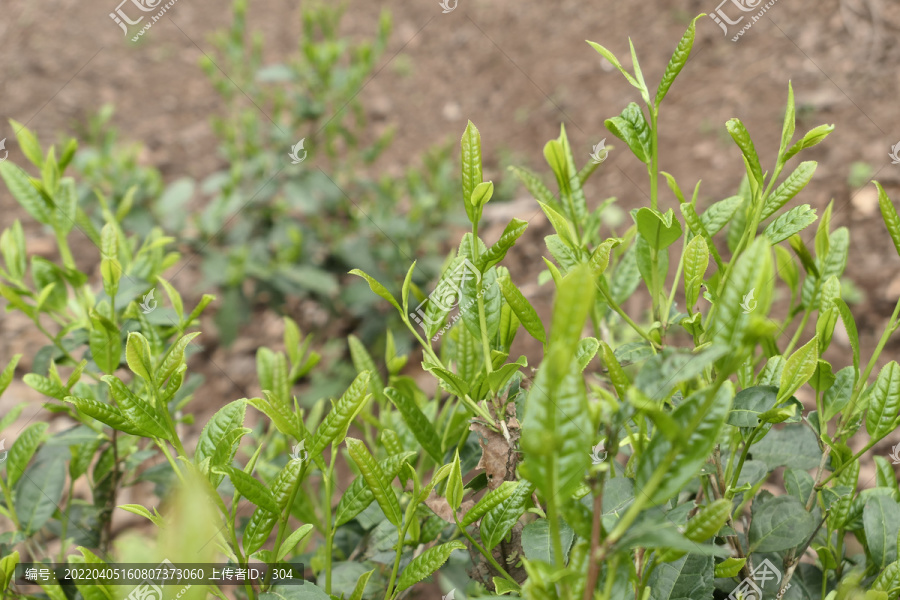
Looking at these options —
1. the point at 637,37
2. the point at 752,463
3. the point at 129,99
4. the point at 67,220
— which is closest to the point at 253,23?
the point at 129,99

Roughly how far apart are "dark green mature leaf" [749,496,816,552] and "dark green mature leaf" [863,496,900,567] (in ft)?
0.21

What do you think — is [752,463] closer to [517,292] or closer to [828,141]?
[517,292]

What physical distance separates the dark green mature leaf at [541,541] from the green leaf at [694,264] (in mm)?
312

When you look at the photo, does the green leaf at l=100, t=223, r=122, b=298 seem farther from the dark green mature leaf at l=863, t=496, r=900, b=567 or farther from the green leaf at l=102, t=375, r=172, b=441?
the dark green mature leaf at l=863, t=496, r=900, b=567

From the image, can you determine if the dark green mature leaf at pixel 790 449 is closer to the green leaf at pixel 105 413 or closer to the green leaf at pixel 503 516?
the green leaf at pixel 503 516

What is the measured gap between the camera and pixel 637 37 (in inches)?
167

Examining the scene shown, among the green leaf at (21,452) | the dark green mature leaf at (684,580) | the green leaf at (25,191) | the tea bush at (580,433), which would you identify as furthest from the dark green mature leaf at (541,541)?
the green leaf at (25,191)

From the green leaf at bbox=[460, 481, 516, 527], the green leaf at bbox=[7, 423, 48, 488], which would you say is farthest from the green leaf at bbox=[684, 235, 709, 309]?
the green leaf at bbox=[7, 423, 48, 488]

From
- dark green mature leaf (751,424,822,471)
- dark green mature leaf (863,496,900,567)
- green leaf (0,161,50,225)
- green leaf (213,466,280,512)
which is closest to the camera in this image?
green leaf (213,466,280,512)

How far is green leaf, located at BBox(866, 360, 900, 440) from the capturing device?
79 cm

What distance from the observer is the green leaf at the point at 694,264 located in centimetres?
76

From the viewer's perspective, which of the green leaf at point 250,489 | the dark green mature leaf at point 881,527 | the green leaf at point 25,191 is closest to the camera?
the green leaf at point 250,489

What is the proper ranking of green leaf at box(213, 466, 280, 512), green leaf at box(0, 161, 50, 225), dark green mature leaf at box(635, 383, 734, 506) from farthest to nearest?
1. green leaf at box(0, 161, 50, 225)
2. green leaf at box(213, 466, 280, 512)
3. dark green mature leaf at box(635, 383, 734, 506)

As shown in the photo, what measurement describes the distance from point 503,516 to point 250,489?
0.29 m
